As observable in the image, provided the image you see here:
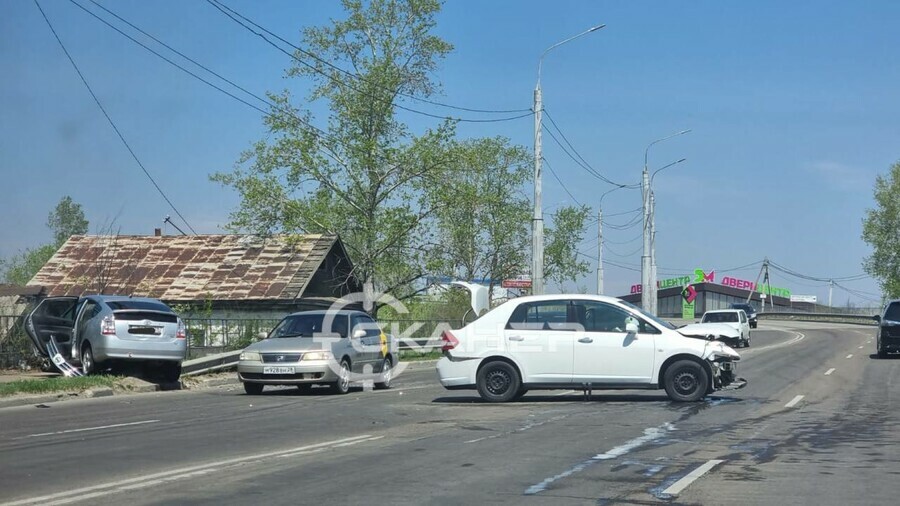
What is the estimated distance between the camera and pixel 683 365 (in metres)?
16.1

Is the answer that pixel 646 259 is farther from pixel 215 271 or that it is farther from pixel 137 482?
pixel 137 482

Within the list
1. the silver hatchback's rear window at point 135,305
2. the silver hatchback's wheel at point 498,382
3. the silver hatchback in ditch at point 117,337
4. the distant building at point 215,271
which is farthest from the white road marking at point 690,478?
the distant building at point 215,271

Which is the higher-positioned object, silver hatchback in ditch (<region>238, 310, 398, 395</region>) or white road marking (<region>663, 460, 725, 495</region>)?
silver hatchback in ditch (<region>238, 310, 398, 395</region>)

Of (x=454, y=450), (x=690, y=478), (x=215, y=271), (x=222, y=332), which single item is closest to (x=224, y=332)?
(x=222, y=332)

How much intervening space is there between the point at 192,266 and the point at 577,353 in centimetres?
2715

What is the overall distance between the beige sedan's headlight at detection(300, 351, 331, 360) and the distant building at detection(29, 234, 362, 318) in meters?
18.2

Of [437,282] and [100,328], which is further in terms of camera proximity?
[437,282]

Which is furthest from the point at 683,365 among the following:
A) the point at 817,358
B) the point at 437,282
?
the point at 437,282

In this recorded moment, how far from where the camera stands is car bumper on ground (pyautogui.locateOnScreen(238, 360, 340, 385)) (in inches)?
725

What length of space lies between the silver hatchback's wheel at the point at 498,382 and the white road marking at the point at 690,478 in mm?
6611

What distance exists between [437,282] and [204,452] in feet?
102

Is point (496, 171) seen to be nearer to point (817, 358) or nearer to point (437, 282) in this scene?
point (437, 282)

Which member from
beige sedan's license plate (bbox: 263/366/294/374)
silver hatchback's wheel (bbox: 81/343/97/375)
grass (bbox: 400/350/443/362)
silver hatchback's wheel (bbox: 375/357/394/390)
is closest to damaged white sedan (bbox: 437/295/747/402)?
beige sedan's license plate (bbox: 263/366/294/374)

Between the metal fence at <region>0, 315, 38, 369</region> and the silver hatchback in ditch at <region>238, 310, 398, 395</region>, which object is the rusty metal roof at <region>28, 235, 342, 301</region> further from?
the silver hatchback in ditch at <region>238, 310, 398, 395</region>
